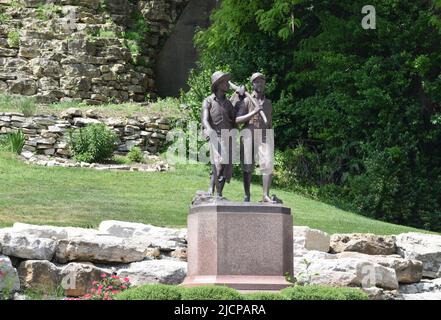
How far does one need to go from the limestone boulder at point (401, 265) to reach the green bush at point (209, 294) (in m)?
4.21

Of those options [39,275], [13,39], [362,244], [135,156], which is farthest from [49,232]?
[13,39]

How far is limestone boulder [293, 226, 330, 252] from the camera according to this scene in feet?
47.3

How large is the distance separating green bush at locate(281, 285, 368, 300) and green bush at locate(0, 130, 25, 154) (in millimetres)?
12932

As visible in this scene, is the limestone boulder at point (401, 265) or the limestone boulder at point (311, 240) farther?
the limestone boulder at point (311, 240)

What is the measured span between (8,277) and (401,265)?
5623mm

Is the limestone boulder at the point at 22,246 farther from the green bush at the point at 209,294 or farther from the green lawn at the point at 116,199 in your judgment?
the green bush at the point at 209,294

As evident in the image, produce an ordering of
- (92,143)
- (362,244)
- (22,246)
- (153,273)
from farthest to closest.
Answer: (92,143) < (362,244) < (153,273) < (22,246)

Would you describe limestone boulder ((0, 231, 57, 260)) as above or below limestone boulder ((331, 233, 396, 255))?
above

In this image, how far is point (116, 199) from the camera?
18062 millimetres

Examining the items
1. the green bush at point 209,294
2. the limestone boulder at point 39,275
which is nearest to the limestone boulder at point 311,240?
the limestone boulder at point 39,275

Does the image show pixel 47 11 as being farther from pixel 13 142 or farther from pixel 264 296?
pixel 264 296

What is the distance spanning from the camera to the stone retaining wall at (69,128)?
75.4 ft

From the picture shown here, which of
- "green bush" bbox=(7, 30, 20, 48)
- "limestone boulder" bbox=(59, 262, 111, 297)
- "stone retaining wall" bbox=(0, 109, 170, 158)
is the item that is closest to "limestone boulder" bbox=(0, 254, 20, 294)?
"limestone boulder" bbox=(59, 262, 111, 297)

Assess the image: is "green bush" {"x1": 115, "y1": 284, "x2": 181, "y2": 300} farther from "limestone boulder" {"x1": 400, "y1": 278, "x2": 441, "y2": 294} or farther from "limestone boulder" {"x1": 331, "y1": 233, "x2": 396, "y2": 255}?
"limestone boulder" {"x1": 331, "y1": 233, "x2": 396, "y2": 255}
